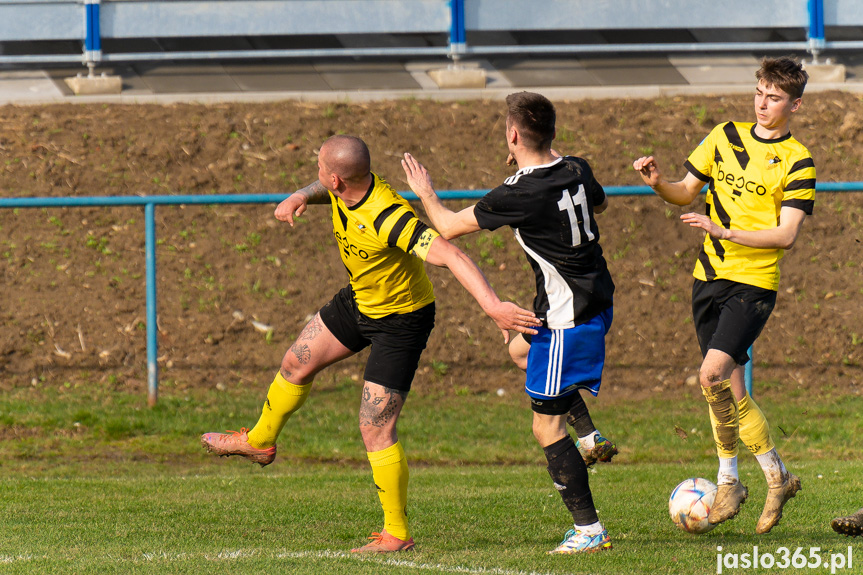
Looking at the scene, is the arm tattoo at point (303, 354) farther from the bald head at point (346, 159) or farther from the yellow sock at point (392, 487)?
the bald head at point (346, 159)

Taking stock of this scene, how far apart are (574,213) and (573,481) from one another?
1401 mm

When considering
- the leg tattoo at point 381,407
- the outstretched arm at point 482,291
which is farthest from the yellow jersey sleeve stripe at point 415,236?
the leg tattoo at point 381,407

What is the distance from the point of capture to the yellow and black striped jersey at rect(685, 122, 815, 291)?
5305 millimetres

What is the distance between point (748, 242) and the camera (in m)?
5.17

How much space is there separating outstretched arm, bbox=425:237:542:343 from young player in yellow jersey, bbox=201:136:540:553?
7 centimetres

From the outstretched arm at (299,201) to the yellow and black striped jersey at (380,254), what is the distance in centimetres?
14

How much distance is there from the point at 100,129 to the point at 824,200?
917cm

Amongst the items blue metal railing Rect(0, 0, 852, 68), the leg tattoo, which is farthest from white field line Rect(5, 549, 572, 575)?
blue metal railing Rect(0, 0, 852, 68)

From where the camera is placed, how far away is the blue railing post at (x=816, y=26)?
1289 centimetres

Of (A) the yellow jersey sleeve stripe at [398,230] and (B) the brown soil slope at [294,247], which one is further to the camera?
(B) the brown soil slope at [294,247]

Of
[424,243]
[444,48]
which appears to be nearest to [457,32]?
[444,48]

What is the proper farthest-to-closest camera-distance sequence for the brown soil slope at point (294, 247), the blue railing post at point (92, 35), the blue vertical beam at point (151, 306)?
the blue railing post at point (92, 35) < the brown soil slope at point (294, 247) < the blue vertical beam at point (151, 306)

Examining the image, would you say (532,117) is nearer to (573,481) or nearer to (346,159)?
(346,159)

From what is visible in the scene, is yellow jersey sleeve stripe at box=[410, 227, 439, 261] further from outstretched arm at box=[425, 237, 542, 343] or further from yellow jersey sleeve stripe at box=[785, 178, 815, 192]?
yellow jersey sleeve stripe at box=[785, 178, 815, 192]
